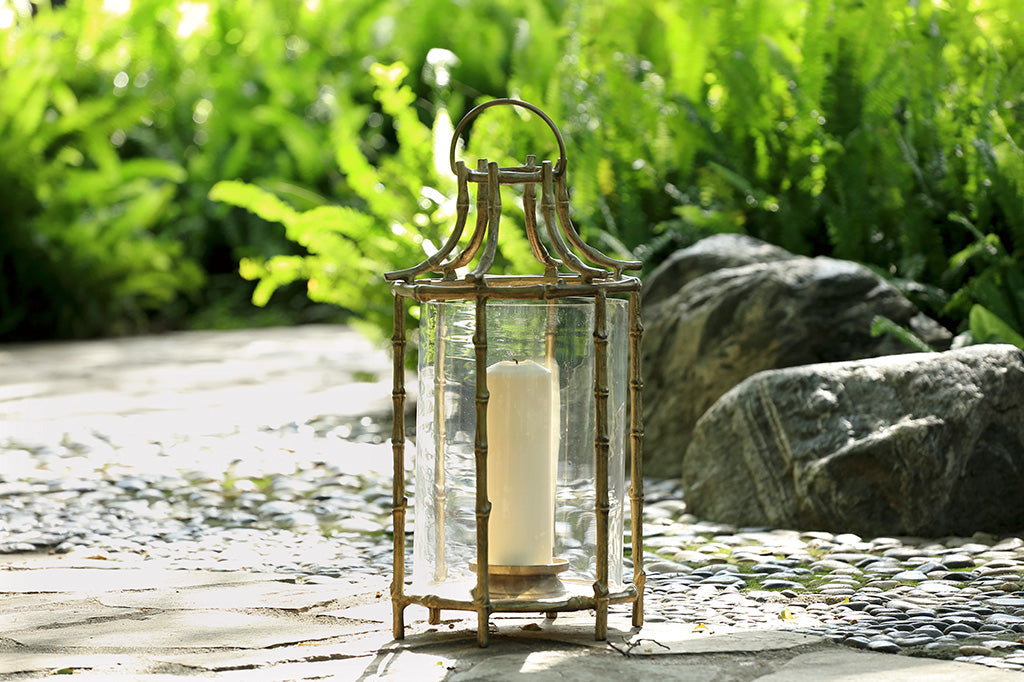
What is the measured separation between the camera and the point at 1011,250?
4020mm

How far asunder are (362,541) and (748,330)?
4.58 feet

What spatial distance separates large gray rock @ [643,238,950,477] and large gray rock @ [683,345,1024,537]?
1.52 feet

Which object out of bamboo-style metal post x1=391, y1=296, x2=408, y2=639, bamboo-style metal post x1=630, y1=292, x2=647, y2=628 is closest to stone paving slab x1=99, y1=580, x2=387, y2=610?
bamboo-style metal post x1=391, y1=296, x2=408, y2=639

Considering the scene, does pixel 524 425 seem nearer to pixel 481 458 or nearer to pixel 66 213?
pixel 481 458

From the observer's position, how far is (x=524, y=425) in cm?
208

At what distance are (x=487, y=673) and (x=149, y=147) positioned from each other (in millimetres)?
8241

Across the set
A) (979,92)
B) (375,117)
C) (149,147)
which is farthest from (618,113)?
(149,147)

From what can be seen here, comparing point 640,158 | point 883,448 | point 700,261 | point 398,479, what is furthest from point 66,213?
point 398,479

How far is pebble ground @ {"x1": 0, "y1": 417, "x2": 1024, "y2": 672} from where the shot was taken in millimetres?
2240

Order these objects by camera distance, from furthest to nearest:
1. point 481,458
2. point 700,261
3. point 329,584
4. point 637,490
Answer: point 700,261 → point 329,584 → point 637,490 → point 481,458

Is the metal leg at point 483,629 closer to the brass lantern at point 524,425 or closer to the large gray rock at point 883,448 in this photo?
the brass lantern at point 524,425

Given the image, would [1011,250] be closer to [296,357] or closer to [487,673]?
[487,673]

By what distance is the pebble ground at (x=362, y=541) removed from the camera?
2.24m

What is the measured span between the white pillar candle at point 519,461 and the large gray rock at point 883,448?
3.84ft
